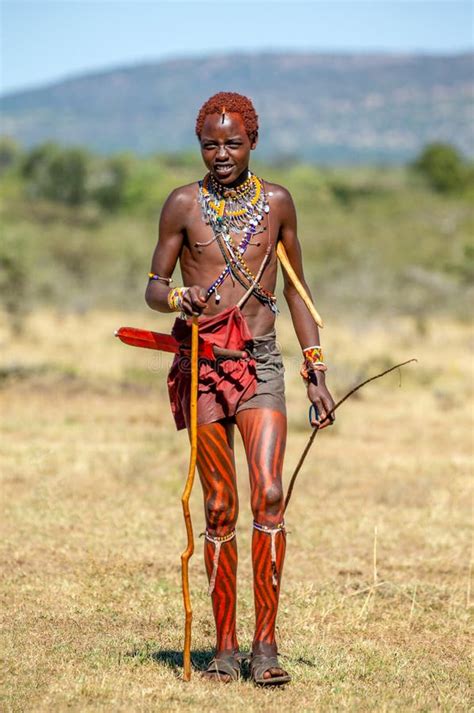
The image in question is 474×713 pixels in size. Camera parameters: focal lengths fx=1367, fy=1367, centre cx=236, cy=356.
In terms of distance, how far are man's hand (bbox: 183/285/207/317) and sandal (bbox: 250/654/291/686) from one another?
4.52 feet

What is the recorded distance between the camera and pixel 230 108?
547 cm

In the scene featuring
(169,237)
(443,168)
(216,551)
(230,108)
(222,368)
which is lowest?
(216,551)

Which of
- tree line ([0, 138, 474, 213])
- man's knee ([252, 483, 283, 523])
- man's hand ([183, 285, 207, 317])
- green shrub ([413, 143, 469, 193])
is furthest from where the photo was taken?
green shrub ([413, 143, 469, 193])

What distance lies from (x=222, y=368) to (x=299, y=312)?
0.48 meters

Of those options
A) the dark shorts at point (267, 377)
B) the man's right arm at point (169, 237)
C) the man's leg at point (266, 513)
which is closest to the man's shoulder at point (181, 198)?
the man's right arm at point (169, 237)

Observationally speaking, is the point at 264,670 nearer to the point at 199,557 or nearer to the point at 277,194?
the point at 277,194

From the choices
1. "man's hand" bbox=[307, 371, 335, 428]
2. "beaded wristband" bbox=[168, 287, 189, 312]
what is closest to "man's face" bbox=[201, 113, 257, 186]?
"beaded wristband" bbox=[168, 287, 189, 312]

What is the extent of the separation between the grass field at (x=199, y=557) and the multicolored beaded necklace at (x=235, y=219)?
0.56 meters

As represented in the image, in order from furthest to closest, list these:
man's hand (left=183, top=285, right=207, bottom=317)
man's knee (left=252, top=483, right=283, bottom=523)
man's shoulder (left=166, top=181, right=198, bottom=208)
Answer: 1. man's shoulder (left=166, top=181, right=198, bottom=208)
2. man's knee (left=252, top=483, right=283, bottom=523)
3. man's hand (left=183, top=285, right=207, bottom=317)

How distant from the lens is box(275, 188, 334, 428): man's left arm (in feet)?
18.5

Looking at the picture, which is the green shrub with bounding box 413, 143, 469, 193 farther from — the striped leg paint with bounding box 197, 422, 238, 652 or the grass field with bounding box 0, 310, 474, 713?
the striped leg paint with bounding box 197, 422, 238, 652

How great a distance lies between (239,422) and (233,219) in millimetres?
828

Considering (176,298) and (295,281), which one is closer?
(176,298)

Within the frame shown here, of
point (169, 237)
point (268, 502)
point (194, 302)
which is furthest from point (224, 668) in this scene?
point (169, 237)
